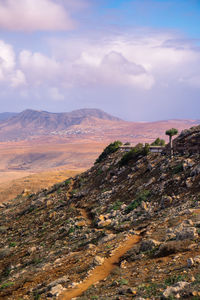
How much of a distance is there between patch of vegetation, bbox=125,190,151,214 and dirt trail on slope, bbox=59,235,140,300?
543cm

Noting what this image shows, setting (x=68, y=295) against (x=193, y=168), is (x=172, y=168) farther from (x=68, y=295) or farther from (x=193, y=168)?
(x=68, y=295)

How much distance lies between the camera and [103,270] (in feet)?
38.6

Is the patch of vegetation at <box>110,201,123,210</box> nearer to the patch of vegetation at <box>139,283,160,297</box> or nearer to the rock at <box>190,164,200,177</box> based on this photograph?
the rock at <box>190,164,200,177</box>

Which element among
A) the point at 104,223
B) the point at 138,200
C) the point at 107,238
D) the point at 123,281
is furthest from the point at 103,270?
the point at 138,200

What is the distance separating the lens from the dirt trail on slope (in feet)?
33.5

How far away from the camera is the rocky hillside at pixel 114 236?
983cm

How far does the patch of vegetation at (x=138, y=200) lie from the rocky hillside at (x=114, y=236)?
0.07 meters

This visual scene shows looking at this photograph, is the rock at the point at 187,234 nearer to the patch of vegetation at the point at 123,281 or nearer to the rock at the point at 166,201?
the patch of vegetation at the point at 123,281

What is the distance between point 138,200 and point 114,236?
5.40m

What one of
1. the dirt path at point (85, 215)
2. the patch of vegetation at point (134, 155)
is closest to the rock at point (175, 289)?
the dirt path at point (85, 215)

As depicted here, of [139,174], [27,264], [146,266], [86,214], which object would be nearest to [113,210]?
[86,214]

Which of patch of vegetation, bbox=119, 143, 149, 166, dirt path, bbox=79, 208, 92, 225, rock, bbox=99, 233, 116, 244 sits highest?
patch of vegetation, bbox=119, 143, 149, 166

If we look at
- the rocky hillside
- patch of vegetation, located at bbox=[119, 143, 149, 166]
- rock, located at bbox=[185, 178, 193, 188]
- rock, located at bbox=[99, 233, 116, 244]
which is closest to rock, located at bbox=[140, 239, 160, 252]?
the rocky hillside

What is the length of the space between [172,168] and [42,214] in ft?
43.7
